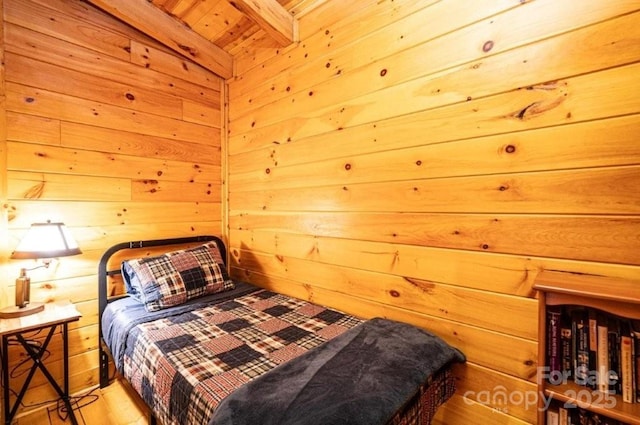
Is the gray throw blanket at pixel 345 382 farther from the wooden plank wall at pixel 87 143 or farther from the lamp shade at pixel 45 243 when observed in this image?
the wooden plank wall at pixel 87 143

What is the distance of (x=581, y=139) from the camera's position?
109 cm

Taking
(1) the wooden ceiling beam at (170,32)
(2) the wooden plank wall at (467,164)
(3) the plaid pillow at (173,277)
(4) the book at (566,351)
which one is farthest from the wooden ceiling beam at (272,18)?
(4) the book at (566,351)

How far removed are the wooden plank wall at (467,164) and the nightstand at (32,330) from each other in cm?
133

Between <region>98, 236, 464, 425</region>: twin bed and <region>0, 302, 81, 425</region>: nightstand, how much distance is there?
227 mm

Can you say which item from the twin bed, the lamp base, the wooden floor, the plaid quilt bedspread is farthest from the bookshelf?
the lamp base

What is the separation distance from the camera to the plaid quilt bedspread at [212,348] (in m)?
1.11

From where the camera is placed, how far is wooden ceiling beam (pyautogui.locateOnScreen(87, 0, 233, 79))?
1.96 meters

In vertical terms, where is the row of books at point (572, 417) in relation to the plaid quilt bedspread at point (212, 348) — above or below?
below

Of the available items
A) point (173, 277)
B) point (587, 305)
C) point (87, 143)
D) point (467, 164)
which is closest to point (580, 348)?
point (587, 305)

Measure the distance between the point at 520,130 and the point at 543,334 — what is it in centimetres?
78

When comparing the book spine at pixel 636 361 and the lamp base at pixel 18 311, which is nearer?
the book spine at pixel 636 361

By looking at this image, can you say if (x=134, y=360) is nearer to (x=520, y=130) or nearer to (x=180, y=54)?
(x=520, y=130)

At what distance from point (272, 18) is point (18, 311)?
225 cm

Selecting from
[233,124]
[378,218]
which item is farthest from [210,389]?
[233,124]
